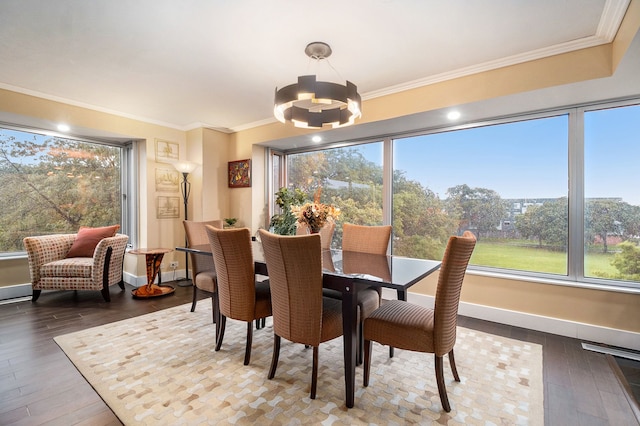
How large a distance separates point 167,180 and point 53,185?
55.9 inches

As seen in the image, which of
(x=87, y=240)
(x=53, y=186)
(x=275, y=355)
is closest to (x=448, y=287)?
(x=275, y=355)

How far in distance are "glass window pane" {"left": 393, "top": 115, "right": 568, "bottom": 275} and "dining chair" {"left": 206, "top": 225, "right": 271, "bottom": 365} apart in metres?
2.33

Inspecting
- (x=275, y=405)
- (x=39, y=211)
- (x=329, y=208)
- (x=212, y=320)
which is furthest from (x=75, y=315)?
(x=329, y=208)

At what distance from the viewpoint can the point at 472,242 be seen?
5.80ft

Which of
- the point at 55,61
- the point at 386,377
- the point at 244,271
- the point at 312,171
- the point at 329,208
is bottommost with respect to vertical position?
the point at 386,377

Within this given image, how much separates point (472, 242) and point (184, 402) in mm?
1984

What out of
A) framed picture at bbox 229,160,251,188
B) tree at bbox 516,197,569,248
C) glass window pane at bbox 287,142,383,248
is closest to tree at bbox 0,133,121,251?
framed picture at bbox 229,160,251,188

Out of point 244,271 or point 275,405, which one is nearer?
point 275,405

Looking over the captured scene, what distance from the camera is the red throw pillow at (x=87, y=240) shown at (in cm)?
397

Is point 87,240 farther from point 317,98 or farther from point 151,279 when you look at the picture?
point 317,98

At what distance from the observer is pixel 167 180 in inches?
188

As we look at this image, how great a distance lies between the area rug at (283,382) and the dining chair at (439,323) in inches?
11.0

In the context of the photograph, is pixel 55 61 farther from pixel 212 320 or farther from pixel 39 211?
pixel 212 320

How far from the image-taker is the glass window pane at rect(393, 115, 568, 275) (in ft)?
9.96
